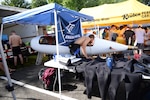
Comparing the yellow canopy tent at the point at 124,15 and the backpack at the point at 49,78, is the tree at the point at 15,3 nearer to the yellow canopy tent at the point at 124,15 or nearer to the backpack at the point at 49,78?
the yellow canopy tent at the point at 124,15

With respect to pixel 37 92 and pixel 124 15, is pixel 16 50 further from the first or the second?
pixel 124 15

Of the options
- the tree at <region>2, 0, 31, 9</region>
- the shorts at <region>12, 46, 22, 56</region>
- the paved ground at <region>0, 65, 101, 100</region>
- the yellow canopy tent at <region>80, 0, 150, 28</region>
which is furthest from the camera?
the tree at <region>2, 0, 31, 9</region>

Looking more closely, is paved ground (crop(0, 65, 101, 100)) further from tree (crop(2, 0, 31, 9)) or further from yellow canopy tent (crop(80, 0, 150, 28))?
tree (crop(2, 0, 31, 9))

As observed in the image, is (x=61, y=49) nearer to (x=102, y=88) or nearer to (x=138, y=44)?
(x=102, y=88)

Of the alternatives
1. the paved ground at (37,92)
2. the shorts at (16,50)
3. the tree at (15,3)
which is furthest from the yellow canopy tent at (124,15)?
the tree at (15,3)

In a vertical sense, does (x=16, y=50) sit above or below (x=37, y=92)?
above

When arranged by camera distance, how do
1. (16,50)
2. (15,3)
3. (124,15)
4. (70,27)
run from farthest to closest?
(15,3), (124,15), (16,50), (70,27)

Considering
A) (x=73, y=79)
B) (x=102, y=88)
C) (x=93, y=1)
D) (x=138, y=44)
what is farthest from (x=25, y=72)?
(x=93, y=1)

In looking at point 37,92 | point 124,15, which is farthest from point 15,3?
point 37,92

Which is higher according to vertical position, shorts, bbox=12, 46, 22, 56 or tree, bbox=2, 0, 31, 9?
tree, bbox=2, 0, 31, 9

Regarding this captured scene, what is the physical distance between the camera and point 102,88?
359 centimetres

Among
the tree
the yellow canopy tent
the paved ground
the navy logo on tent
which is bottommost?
the paved ground

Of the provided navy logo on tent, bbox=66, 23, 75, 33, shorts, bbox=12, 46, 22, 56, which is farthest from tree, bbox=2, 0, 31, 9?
navy logo on tent, bbox=66, 23, 75, 33

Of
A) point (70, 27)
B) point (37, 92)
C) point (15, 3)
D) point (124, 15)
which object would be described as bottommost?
point (37, 92)
